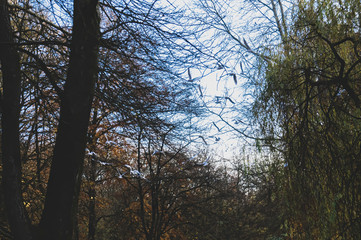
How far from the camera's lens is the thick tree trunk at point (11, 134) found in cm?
303

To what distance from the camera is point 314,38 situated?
3.89m

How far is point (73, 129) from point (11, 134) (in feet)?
2.25

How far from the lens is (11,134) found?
329 cm

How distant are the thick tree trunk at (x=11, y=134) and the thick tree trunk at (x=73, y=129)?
234mm

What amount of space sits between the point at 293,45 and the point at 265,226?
416 inches

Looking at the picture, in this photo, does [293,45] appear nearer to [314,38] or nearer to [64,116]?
[314,38]

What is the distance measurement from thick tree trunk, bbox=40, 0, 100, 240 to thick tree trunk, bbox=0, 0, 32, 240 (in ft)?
0.77

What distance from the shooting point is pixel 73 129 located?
3.18m

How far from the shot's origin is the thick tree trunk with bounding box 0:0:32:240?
9.95 ft

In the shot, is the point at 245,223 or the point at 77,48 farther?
the point at 245,223

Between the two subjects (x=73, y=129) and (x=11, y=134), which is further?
(x=11, y=134)

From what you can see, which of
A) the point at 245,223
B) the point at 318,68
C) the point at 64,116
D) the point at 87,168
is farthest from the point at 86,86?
the point at 245,223

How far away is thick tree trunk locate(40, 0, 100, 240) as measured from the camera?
3.03m

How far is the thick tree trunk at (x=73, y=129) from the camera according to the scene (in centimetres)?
303
